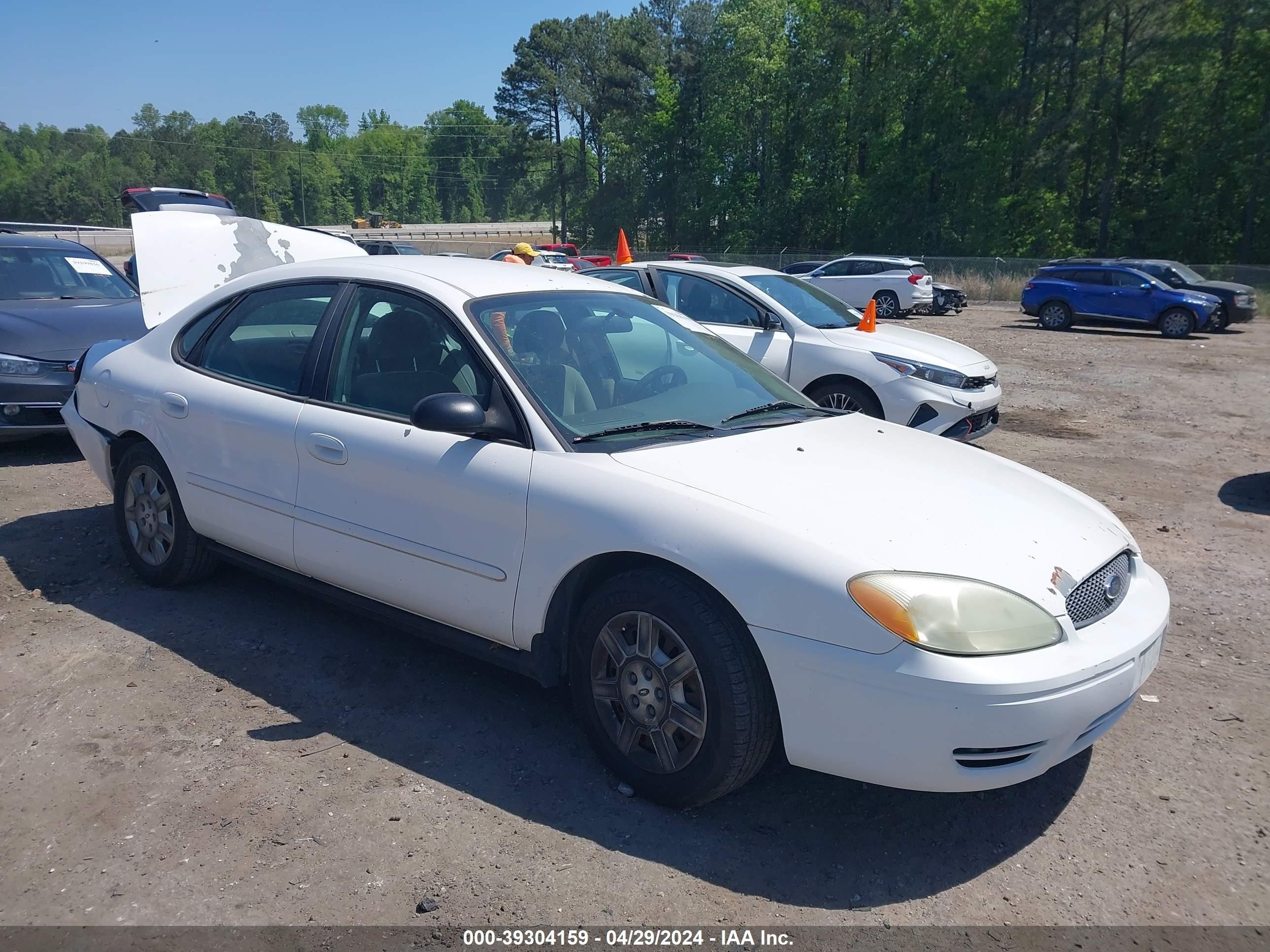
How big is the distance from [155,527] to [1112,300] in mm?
23478

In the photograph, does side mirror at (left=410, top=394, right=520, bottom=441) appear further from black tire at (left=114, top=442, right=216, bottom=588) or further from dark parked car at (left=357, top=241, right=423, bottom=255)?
dark parked car at (left=357, top=241, right=423, bottom=255)

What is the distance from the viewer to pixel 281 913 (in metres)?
2.66

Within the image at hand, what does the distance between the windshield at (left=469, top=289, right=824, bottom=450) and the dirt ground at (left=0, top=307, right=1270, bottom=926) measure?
1.25m

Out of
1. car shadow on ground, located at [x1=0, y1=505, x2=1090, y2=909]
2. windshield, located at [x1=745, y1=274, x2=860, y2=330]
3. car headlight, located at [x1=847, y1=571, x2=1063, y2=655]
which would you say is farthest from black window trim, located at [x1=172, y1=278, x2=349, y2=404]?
windshield, located at [x1=745, y1=274, x2=860, y2=330]

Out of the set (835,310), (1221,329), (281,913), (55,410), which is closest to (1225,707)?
(281,913)

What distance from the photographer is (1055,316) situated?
2389cm

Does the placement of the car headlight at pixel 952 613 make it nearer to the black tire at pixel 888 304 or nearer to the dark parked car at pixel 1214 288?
the dark parked car at pixel 1214 288

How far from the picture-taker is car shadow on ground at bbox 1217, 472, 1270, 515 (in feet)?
24.0

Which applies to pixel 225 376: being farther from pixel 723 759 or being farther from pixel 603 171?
pixel 603 171

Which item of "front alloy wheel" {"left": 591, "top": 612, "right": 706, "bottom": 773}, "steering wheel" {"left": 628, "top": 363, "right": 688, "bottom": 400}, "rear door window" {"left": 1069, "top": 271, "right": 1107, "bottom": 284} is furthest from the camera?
"rear door window" {"left": 1069, "top": 271, "right": 1107, "bottom": 284}

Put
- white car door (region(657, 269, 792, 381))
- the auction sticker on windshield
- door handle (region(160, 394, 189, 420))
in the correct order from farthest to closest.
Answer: the auction sticker on windshield → white car door (region(657, 269, 792, 381)) → door handle (region(160, 394, 189, 420))

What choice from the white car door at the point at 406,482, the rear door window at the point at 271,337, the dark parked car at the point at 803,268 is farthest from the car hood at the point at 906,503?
the dark parked car at the point at 803,268

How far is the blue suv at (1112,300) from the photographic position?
2212 centimetres

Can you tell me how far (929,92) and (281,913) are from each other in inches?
2136
